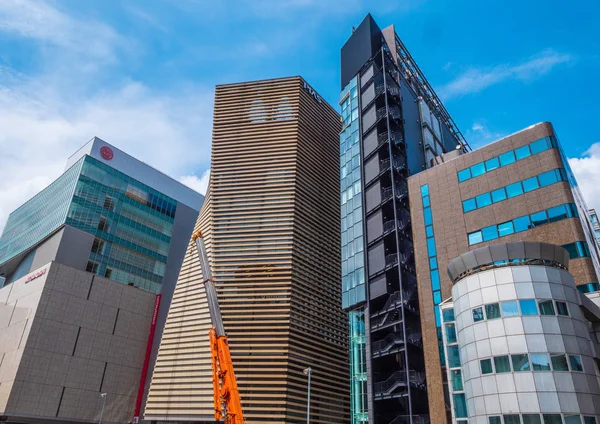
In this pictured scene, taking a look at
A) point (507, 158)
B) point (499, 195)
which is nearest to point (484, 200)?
point (499, 195)

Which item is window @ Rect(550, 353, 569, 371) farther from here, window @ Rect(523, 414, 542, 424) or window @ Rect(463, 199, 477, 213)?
window @ Rect(463, 199, 477, 213)

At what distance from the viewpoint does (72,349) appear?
70.1 metres

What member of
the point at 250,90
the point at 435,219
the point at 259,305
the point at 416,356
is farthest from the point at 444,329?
the point at 250,90

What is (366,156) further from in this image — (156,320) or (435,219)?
(156,320)

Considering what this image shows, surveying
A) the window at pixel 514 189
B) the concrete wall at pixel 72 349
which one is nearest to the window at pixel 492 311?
the window at pixel 514 189

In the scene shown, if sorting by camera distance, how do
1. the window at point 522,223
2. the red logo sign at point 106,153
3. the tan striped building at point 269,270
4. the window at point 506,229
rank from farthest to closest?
the red logo sign at point 106,153 < the tan striped building at point 269,270 < the window at point 506,229 < the window at point 522,223

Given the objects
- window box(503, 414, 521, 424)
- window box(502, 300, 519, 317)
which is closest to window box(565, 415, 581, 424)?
window box(503, 414, 521, 424)

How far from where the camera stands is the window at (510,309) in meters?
32.8

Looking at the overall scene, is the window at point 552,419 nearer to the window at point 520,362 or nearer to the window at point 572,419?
the window at point 572,419

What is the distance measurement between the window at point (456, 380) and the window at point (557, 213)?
660 inches

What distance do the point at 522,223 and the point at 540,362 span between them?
17567 millimetres

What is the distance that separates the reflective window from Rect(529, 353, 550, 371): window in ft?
78.0

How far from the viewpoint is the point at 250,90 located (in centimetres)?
8388

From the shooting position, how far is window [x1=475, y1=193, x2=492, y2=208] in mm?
48469
